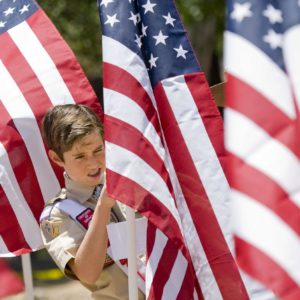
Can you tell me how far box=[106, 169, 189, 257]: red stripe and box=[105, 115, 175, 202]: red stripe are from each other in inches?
4.7

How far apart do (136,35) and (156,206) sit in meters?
0.74

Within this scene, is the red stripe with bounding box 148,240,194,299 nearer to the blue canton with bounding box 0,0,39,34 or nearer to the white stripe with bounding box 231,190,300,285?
the white stripe with bounding box 231,190,300,285

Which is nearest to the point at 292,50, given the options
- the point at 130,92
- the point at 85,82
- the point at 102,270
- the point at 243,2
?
the point at 243,2

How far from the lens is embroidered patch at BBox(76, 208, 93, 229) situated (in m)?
4.39

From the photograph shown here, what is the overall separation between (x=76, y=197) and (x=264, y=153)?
1.45 metres

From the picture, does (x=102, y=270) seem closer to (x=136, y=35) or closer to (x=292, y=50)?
(x=136, y=35)

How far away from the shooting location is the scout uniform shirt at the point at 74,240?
4.32 metres

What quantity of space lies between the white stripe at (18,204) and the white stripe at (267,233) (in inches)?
78.9

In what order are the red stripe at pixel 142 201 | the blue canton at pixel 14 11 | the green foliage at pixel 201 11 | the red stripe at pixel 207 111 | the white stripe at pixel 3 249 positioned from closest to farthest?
1. the red stripe at pixel 142 201
2. the red stripe at pixel 207 111
3. the white stripe at pixel 3 249
4. the blue canton at pixel 14 11
5. the green foliage at pixel 201 11

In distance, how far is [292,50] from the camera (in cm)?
331

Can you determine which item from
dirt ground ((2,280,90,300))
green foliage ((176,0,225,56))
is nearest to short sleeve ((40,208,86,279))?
dirt ground ((2,280,90,300))

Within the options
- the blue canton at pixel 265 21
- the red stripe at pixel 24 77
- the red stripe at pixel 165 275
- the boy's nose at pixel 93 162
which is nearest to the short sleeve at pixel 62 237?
the boy's nose at pixel 93 162

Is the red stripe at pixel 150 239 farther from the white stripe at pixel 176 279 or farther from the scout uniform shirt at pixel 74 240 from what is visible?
the scout uniform shirt at pixel 74 240

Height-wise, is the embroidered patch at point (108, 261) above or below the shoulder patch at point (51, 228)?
below
